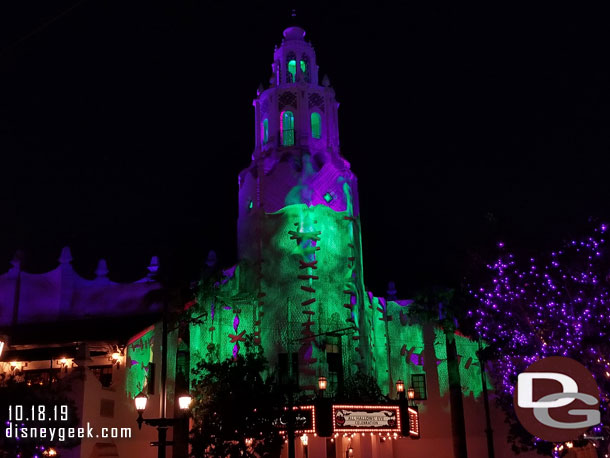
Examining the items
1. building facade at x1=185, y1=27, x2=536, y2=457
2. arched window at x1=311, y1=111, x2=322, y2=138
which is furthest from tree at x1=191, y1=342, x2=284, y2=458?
arched window at x1=311, y1=111, x2=322, y2=138

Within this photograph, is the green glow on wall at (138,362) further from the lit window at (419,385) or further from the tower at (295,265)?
the lit window at (419,385)

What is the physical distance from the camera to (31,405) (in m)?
27.3

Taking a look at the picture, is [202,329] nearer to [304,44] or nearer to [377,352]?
[377,352]

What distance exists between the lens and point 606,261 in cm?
2530

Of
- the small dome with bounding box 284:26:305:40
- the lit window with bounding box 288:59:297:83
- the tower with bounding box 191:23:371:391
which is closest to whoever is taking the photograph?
the tower with bounding box 191:23:371:391

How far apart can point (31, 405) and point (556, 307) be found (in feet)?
67.3

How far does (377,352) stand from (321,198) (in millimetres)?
10644

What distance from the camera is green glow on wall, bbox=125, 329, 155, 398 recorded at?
36719 millimetres

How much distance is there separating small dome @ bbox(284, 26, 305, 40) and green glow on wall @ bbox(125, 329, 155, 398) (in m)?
24.0

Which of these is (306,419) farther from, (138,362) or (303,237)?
(303,237)

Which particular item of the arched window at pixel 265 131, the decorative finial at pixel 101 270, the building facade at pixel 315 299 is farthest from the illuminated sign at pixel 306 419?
the arched window at pixel 265 131

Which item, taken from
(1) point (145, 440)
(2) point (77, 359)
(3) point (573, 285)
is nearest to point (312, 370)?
(1) point (145, 440)

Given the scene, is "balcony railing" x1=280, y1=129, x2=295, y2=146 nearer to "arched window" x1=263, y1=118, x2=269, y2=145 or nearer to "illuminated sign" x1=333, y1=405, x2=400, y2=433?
"arched window" x1=263, y1=118, x2=269, y2=145

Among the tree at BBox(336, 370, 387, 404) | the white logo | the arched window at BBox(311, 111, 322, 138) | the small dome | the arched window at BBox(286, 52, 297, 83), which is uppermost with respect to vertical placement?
the small dome
